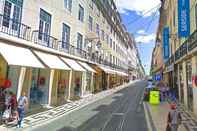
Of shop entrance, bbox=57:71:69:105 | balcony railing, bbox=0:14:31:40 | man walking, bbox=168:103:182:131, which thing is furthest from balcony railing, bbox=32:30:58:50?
man walking, bbox=168:103:182:131

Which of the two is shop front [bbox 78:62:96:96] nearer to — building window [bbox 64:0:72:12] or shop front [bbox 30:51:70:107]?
shop front [bbox 30:51:70:107]

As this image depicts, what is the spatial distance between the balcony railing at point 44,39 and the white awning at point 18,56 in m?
2.16

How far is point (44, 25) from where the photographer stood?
692 inches

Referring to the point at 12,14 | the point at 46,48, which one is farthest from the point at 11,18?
the point at 46,48

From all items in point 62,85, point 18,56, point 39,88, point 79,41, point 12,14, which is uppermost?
point 79,41

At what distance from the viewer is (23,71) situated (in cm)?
1476

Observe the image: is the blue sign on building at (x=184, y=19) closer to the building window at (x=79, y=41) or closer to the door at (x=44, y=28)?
the door at (x=44, y=28)

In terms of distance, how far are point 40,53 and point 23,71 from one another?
1.82 metres

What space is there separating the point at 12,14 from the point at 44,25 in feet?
13.7

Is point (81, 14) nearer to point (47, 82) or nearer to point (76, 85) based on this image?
point (76, 85)

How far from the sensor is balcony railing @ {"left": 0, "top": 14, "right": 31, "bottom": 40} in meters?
12.6

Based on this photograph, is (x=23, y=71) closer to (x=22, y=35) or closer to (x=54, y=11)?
(x=22, y=35)

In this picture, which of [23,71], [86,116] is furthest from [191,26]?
[23,71]

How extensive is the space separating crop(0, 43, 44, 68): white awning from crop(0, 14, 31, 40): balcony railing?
1104 millimetres
